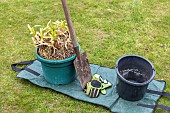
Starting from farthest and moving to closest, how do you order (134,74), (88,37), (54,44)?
(88,37)
(134,74)
(54,44)

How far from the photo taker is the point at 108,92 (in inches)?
107

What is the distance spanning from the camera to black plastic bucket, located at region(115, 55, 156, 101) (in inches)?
98.5

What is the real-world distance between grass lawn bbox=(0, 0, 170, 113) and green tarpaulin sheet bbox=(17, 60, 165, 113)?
52 millimetres

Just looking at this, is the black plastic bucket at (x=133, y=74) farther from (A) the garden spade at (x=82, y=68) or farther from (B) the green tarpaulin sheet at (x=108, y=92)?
(A) the garden spade at (x=82, y=68)

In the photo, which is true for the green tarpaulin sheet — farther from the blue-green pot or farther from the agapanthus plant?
the agapanthus plant

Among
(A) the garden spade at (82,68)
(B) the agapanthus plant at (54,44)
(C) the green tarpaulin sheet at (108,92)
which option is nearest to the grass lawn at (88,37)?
Result: (C) the green tarpaulin sheet at (108,92)

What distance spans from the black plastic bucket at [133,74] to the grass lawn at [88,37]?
9.7 inches

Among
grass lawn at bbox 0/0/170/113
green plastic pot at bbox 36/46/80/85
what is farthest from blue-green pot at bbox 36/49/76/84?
grass lawn at bbox 0/0/170/113

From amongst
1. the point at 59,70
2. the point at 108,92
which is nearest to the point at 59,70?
the point at 59,70

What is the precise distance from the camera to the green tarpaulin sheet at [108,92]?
254 cm

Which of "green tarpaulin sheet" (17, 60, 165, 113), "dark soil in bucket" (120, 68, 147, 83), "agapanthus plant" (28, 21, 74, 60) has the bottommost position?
"green tarpaulin sheet" (17, 60, 165, 113)

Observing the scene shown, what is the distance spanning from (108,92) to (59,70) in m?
0.52

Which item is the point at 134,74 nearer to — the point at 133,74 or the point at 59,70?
the point at 133,74

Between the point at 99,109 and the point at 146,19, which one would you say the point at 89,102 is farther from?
the point at 146,19
